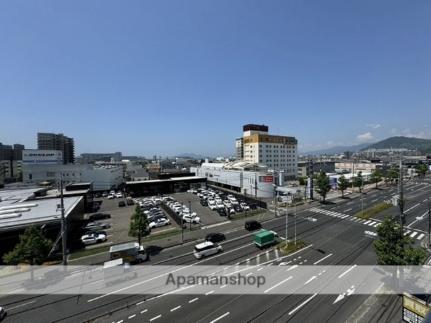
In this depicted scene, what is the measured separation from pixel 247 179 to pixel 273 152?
5014 cm

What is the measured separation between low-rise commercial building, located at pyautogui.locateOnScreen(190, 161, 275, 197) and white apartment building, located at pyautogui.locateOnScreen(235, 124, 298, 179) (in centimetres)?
2490

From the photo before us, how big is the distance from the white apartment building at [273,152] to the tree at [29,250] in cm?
9619

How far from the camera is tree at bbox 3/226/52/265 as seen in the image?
24969 millimetres

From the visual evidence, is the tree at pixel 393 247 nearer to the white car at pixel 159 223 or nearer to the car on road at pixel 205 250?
the car on road at pixel 205 250

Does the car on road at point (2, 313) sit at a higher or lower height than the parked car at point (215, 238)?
lower

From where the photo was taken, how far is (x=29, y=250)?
25.1 m

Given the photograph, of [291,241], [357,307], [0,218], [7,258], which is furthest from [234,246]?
[0,218]

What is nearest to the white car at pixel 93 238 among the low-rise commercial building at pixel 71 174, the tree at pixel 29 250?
the tree at pixel 29 250

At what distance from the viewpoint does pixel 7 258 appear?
80.5 feet

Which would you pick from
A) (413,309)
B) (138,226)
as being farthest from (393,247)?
(138,226)

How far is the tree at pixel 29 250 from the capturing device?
2497 cm

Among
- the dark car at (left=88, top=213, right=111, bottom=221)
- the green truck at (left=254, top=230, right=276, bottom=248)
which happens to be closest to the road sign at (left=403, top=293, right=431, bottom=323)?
the green truck at (left=254, top=230, right=276, bottom=248)

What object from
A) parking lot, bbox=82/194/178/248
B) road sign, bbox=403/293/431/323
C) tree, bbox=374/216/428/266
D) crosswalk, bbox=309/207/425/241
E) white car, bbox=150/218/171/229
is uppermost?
tree, bbox=374/216/428/266

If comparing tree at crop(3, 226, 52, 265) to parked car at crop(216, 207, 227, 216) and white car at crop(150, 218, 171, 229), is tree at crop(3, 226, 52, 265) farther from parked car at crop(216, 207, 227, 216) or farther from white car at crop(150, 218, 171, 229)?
parked car at crop(216, 207, 227, 216)
